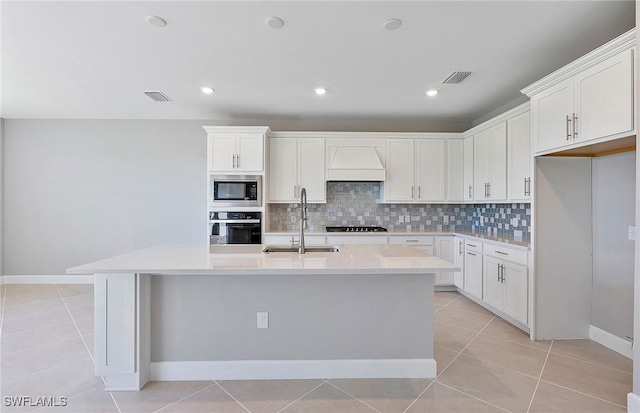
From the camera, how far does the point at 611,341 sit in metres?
2.77

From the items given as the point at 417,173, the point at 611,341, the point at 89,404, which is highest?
the point at 417,173

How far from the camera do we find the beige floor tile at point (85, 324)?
10.4 feet

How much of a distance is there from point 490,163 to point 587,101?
5.23ft

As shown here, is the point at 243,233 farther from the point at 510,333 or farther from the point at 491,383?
the point at 510,333

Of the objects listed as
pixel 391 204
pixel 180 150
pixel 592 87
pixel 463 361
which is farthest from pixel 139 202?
pixel 592 87

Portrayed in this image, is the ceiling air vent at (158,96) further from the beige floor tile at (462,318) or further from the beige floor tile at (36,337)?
the beige floor tile at (462,318)

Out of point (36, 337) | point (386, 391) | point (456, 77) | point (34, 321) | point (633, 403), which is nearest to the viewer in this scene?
point (633, 403)

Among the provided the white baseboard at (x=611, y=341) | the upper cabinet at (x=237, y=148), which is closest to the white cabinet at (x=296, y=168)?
the upper cabinet at (x=237, y=148)

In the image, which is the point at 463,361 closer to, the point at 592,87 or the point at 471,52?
the point at 592,87

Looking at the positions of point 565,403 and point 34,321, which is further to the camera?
point 34,321

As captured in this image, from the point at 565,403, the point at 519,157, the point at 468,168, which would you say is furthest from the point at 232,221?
the point at 565,403

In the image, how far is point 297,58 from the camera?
287 cm

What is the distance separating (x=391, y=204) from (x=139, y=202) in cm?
407

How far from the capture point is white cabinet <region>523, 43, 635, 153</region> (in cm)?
211
